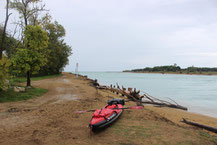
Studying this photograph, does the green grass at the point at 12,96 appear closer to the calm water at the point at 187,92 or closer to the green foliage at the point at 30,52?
the green foliage at the point at 30,52

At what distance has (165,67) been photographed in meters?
136

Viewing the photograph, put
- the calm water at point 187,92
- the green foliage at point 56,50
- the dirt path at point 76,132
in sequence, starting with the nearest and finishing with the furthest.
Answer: the dirt path at point 76,132
the calm water at point 187,92
the green foliage at point 56,50

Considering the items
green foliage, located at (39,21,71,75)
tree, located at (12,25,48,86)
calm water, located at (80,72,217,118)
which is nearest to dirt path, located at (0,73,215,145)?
tree, located at (12,25,48,86)

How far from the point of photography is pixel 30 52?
12875 mm

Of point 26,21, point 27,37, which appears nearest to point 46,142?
point 27,37

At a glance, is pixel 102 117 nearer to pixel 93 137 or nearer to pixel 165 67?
pixel 93 137

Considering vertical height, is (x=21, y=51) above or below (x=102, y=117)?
above

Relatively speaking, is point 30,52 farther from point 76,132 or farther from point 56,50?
point 56,50

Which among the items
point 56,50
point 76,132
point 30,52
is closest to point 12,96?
point 30,52

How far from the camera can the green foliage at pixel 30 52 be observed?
40.6 ft

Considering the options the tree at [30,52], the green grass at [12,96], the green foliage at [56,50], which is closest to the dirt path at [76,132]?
the green grass at [12,96]

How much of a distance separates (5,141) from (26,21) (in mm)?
13102

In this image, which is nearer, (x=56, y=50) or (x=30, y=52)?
(x=30, y=52)

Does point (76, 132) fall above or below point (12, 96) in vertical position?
below
